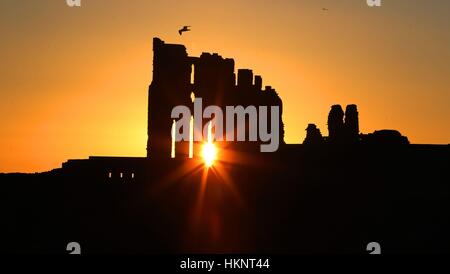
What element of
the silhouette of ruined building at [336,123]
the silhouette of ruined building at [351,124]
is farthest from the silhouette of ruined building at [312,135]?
the silhouette of ruined building at [351,124]

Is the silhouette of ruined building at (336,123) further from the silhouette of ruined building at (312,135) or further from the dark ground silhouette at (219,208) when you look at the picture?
the dark ground silhouette at (219,208)

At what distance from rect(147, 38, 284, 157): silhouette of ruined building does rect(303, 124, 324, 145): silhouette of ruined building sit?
6.38ft

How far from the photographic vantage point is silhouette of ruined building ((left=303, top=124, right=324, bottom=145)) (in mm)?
31266

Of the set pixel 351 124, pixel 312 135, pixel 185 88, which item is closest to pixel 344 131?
pixel 351 124

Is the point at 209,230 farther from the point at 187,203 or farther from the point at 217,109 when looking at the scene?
the point at 217,109

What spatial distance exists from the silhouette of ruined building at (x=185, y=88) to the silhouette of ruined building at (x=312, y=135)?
1944 millimetres

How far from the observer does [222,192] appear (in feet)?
85.7

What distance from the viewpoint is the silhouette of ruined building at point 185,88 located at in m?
28.8

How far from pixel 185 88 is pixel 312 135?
5.07 m

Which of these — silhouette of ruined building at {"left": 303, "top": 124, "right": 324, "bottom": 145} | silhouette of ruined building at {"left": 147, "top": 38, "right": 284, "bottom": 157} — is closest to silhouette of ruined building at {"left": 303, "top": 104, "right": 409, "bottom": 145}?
silhouette of ruined building at {"left": 303, "top": 124, "right": 324, "bottom": 145}

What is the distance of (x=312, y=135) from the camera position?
1240 inches

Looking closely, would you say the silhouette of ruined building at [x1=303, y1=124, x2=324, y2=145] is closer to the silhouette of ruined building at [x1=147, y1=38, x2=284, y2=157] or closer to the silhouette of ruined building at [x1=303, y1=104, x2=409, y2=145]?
the silhouette of ruined building at [x1=303, y1=104, x2=409, y2=145]

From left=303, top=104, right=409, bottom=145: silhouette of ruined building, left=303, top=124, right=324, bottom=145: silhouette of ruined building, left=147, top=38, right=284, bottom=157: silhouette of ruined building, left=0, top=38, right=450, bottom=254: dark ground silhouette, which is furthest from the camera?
left=303, top=124, right=324, bottom=145: silhouette of ruined building
